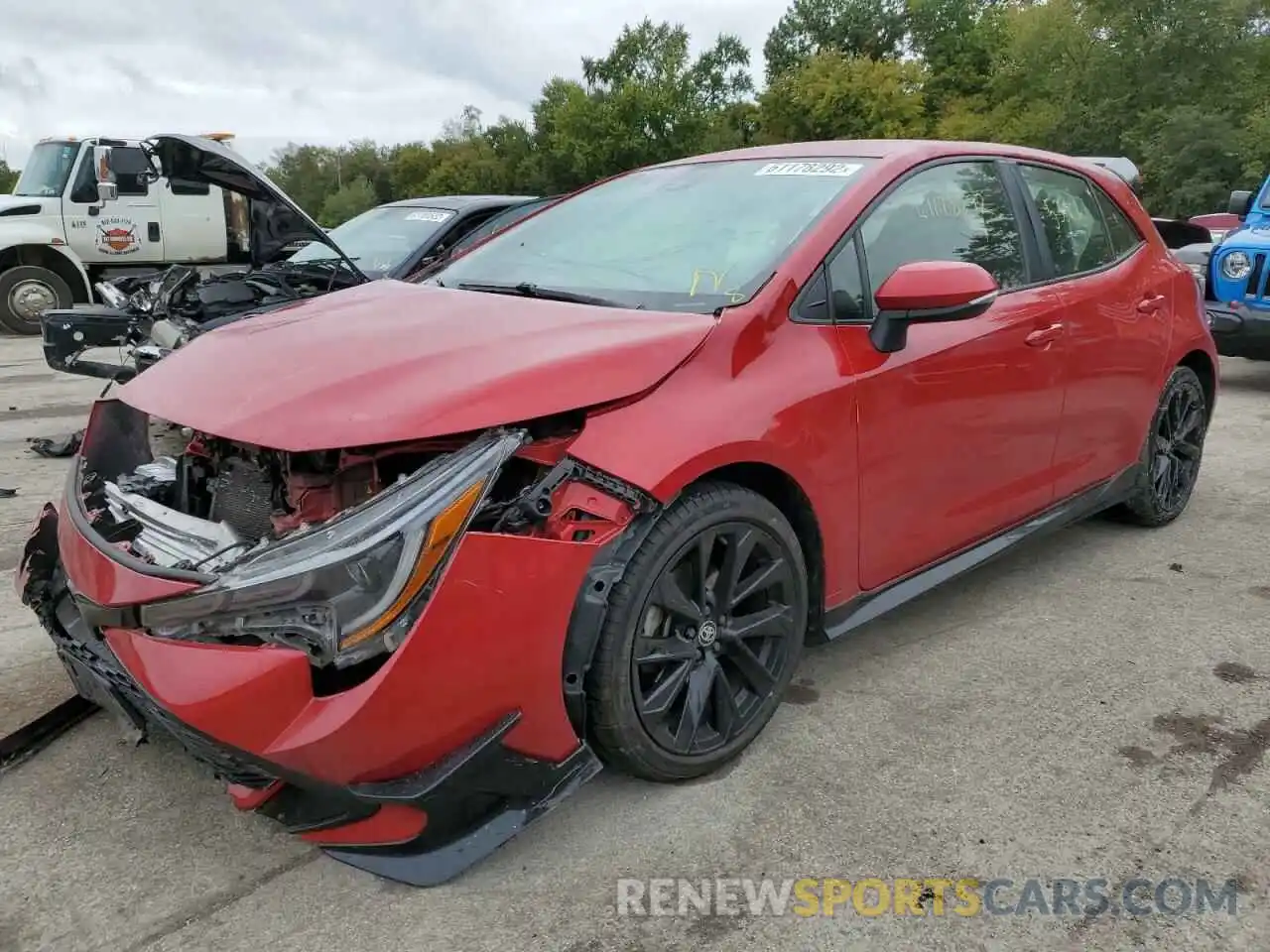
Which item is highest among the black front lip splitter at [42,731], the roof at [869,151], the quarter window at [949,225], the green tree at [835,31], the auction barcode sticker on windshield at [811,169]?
the green tree at [835,31]

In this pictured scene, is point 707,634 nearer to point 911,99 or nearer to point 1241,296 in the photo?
point 1241,296

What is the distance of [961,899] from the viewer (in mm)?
2088

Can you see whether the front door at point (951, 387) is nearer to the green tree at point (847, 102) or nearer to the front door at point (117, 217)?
the front door at point (117, 217)

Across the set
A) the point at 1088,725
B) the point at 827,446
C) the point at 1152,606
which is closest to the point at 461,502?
the point at 827,446

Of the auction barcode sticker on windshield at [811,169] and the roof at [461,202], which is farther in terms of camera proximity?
the roof at [461,202]

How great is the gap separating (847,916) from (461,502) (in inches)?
45.9

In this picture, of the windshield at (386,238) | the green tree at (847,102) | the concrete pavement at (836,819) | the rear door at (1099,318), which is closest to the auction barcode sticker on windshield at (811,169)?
the rear door at (1099,318)

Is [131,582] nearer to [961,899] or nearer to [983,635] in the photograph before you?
[961,899]

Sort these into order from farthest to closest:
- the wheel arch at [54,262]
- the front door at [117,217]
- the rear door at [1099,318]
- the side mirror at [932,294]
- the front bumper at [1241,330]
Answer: the front door at [117,217] → the wheel arch at [54,262] → the front bumper at [1241,330] → the rear door at [1099,318] → the side mirror at [932,294]

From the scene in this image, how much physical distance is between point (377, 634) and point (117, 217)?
12241 mm

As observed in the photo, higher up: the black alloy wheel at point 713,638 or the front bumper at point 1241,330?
the front bumper at point 1241,330

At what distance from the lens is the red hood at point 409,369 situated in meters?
2.05

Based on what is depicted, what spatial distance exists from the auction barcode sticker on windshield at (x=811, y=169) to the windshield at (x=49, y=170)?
11.5 meters

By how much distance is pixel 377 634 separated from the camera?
187cm
